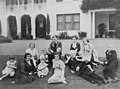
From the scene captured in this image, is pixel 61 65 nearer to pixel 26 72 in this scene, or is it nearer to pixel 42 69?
pixel 42 69

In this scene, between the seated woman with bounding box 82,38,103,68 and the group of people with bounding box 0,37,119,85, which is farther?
the seated woman with bounding box 82,38,103,68

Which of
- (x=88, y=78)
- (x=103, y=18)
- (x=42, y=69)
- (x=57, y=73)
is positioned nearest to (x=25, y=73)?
(x=42, y=69)

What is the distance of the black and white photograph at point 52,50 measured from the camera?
172 inches

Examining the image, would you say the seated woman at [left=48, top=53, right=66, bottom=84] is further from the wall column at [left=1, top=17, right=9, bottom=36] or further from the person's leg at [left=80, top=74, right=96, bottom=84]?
the wall column at [left=1, top=17, right=9, bottom=36]

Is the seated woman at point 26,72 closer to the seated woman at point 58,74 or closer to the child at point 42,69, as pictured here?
the child at point 42,69

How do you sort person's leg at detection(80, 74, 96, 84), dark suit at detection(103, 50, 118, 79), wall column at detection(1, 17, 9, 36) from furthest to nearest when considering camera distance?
wall column at detection(1, 17, 9, 36), dark suit at detection(103, 50, 118, 79), person's leg at detection(80, 74, 96, 84)

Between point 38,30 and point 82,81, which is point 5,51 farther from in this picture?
point 82,81

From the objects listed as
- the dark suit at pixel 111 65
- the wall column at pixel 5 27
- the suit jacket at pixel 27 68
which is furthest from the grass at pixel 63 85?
the wall column at pixel 5 27

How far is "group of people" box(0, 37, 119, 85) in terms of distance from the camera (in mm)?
4314

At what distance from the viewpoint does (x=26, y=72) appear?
4.80 m

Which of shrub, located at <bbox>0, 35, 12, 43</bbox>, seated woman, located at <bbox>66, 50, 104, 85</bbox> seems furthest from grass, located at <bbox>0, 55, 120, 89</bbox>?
shrub, located at <bbox>0, 35, 12, 43</bbox>

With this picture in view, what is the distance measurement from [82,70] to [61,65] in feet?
1.61

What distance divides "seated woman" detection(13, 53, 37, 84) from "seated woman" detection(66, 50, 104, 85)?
925 millimetres

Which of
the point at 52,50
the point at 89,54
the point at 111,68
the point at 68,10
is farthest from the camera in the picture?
the point at 68,10
